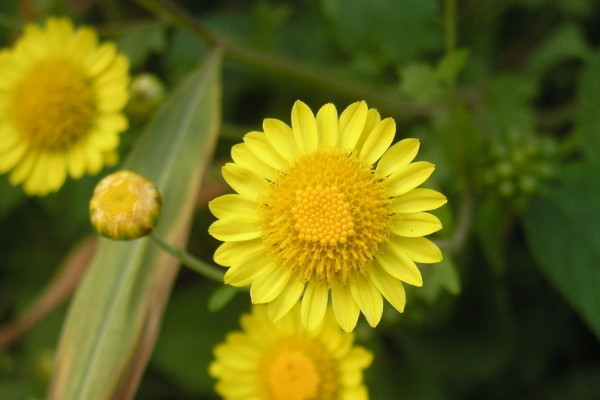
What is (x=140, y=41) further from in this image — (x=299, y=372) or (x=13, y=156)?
(x=299, y=372)

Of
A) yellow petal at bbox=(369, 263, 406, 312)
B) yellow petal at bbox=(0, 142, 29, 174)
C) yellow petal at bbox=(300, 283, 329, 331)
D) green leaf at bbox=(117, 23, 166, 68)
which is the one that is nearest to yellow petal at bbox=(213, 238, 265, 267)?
yellow petal at bbox=(300, 283, 329, 331)

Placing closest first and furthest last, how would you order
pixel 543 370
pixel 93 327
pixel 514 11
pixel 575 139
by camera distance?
pixel 93 327 → pixel 575 139 → pixel 543 370 → pixel 514 11

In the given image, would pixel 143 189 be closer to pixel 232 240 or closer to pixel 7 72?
pixel 232 240

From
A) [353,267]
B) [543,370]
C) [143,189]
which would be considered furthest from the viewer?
[543,370]

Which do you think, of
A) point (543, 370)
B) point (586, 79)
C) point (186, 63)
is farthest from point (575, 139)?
point (186, 63)

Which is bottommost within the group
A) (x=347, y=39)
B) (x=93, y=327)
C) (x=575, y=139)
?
(x=93, y=327)

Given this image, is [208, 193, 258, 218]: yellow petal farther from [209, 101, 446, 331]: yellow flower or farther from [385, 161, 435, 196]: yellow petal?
[385, 161, 435, 196]: yellow petal

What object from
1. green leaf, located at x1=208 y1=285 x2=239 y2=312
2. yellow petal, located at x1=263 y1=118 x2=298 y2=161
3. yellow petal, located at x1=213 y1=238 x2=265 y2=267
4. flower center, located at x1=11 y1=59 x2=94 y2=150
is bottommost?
green leaf, located at x1=208 y1=285 x2=239 y2=312

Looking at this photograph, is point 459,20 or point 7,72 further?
point 459,20
